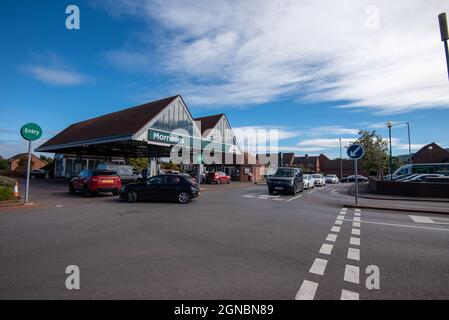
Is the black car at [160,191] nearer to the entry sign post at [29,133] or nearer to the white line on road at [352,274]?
the entry sign post at [29,133]

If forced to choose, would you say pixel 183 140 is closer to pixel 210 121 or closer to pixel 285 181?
pixel 285 181

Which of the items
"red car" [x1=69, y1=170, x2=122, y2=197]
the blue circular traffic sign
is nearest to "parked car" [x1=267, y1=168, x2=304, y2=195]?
the blue circular traffic sign

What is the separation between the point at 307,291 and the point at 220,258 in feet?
5.81

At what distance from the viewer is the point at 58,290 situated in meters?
3.37

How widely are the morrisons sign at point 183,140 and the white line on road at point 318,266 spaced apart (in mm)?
17492

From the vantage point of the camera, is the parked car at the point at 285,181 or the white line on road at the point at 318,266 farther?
the parked car at the point at 285,181

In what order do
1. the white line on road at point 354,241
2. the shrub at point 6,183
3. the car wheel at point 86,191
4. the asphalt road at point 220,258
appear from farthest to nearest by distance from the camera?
the car wheel at point 86,191 < the shrub at point 6,183 < the white line on road at point 354,241 < the asphalt road at point 220,258

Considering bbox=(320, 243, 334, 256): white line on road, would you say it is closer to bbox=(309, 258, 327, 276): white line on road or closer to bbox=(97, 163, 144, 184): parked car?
bbox=(309, 258, 327, 276): white line on road

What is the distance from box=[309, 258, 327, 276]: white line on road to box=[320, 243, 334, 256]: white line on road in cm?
49

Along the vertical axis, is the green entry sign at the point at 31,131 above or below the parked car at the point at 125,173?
above

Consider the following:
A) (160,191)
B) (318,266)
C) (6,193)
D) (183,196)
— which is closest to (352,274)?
(318,266)

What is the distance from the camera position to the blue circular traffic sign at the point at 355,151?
12.2 m

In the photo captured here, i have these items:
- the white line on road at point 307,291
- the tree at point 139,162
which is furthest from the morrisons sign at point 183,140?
the white line on road at point 307,291

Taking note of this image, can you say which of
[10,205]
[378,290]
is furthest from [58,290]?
[10,205]
